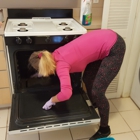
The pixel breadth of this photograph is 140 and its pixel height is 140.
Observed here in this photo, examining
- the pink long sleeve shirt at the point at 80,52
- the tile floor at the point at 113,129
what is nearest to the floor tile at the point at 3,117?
the tile floor at the point at 113,129

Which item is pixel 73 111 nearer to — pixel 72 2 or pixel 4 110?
pixel 4 110

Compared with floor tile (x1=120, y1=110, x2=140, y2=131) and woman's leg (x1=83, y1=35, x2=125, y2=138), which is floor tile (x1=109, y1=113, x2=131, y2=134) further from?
woman's leg (x1=83, y1=35, x2=125, y2=138)

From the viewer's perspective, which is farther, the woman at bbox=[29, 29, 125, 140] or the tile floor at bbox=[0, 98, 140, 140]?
the tile floor at bbox=[0, 98, 140, 140]

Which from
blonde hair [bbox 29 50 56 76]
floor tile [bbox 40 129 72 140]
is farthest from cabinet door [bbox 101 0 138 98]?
floor tile [bbox 40 129 72 140]

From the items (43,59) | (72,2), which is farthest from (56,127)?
(72,2)

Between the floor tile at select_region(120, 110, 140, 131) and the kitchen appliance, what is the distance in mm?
581

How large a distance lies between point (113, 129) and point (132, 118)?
274 millimetres

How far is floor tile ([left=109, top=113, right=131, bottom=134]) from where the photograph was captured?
5.84 feet

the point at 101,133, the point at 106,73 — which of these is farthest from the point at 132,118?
the point at 106,73

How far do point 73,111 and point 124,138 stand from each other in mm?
597

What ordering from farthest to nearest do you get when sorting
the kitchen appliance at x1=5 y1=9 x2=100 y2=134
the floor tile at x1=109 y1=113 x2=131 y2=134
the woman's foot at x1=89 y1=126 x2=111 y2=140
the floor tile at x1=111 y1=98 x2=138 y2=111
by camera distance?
1. the floor tile at x1=111 y1=98 x2=138 y2=111
2. the floor tile at x1=109 y1=113 x2=131 y2=134
3. the woman's foot at x1=89 y1=126 x2=111 y2=140
4. the kitchen appliance at x1=5 y1=9 x2=100 y2=134

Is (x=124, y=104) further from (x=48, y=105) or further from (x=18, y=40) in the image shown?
(x=18, y=40)

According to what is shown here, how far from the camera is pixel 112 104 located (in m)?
2.12

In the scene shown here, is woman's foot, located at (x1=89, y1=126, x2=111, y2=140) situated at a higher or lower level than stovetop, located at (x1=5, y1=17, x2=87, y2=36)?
lower
